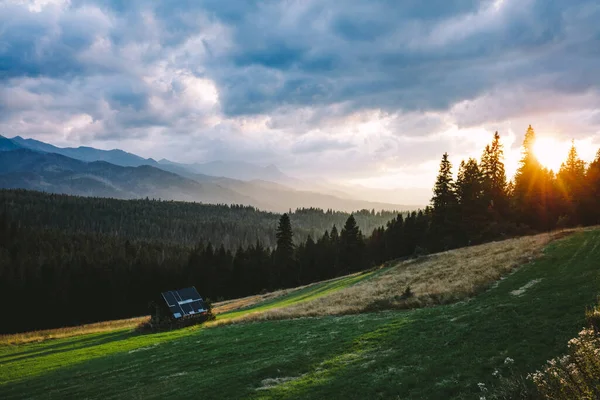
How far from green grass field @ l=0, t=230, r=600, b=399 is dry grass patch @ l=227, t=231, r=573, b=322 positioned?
7.39 feet

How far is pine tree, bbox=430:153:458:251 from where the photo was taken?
72438mm

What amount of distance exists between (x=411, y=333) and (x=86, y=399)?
17397 mm

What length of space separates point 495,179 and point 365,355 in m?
69.6

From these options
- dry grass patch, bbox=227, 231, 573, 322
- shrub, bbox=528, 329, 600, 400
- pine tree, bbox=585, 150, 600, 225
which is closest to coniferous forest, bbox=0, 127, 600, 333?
pine tree, bbox=585, 150, 600, 225

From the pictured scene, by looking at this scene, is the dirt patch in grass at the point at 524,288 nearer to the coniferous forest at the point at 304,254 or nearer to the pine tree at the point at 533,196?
the coniferous forest at the point at 304,254

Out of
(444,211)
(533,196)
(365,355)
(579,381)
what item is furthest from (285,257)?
(579,381)

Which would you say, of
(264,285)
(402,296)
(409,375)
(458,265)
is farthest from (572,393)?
(264,285)

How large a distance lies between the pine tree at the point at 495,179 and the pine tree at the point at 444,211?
6420 millimetres

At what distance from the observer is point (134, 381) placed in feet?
72.2

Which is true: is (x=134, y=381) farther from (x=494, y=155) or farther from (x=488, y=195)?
(x=494, y=155)

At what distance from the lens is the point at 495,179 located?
7606 centimetres

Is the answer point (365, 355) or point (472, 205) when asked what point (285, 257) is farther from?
point (365, 355)

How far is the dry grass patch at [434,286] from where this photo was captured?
1150 inches

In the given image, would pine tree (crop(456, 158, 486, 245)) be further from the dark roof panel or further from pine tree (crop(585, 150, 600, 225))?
the dark roof panel
